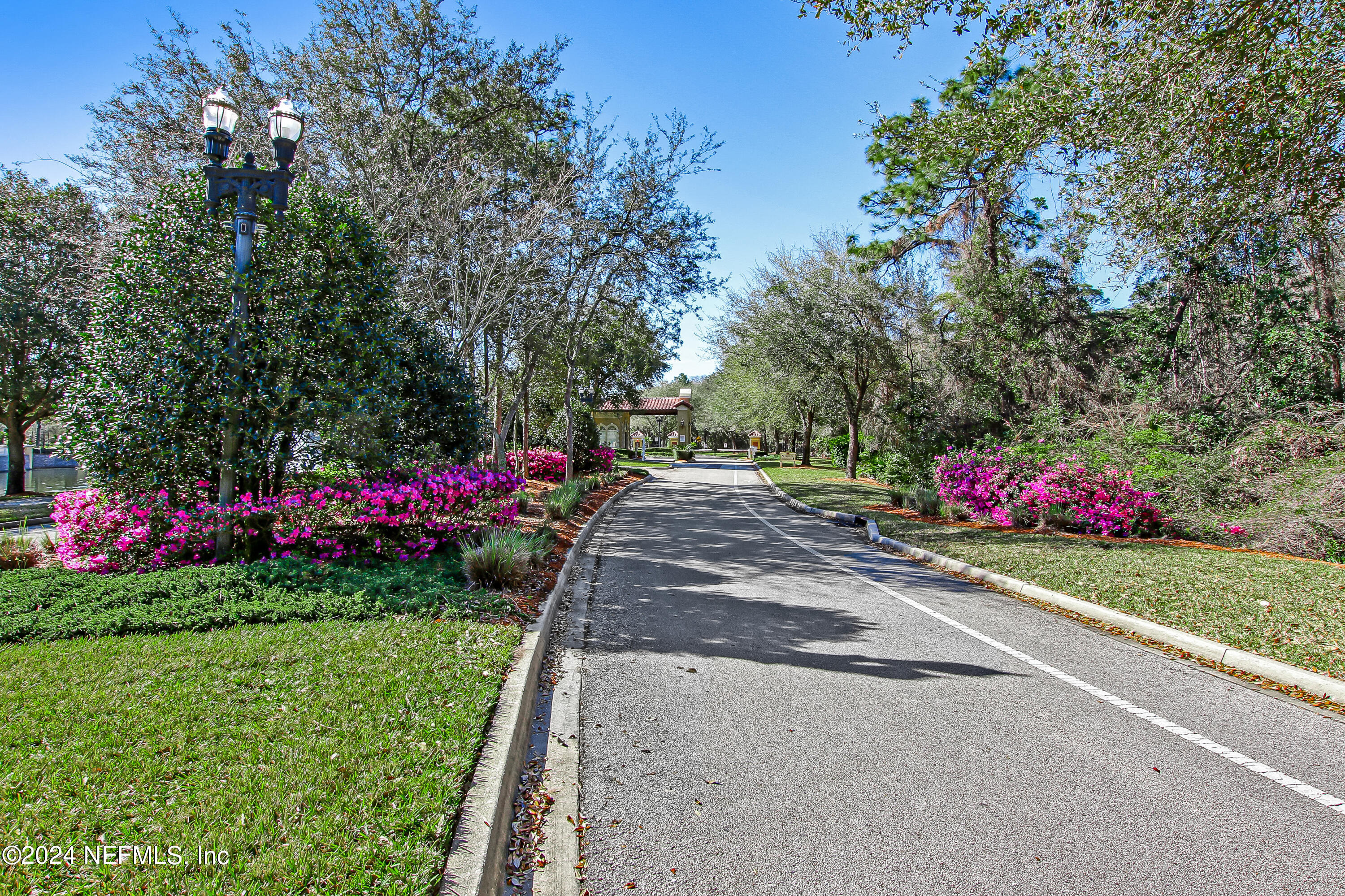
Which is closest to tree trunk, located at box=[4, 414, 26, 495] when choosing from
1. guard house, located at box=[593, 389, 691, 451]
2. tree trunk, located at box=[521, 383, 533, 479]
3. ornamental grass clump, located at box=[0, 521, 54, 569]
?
tree trunk, located at box=[521, 383, 533, 479]

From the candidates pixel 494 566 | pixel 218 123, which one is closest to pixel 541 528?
pixel 494 566

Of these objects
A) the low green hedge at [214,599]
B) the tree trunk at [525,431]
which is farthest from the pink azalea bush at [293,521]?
the tree trunk at [525,431]

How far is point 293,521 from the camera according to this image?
7.91 m

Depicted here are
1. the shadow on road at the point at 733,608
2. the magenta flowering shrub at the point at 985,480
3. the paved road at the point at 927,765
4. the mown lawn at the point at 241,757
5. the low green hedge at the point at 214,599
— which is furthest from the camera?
the magenta flowering shrub at the point at 985,480

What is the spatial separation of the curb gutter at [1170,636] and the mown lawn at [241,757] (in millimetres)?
6020

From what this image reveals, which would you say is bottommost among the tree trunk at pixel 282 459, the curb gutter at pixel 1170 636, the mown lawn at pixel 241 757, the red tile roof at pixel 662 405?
the curb gutter at pixel 1170 636

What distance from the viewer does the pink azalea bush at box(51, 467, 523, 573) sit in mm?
7285

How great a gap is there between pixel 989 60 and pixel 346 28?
39.2ft

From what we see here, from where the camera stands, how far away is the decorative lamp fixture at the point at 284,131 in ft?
23.7

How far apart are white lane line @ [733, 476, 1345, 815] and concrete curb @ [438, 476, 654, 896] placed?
13.4ft

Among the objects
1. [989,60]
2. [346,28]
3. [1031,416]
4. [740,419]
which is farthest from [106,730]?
[740,419]

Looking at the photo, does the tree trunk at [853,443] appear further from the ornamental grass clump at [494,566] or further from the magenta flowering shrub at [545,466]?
the ornamental grass clump at [494,566]

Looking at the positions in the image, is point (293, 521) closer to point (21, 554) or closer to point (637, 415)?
point (21, 554)

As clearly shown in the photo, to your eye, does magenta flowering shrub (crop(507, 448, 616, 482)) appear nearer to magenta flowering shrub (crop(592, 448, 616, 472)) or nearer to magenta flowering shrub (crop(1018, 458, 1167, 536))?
magenta flowering shrub (crop(592, 448, 616, 472))
